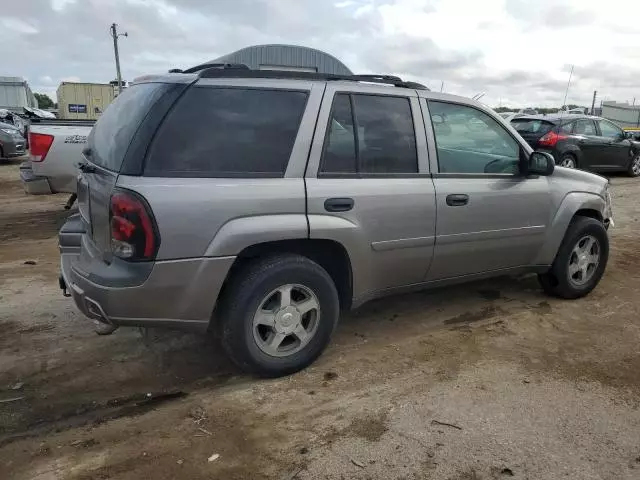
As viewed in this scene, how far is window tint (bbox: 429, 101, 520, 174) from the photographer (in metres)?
3.98

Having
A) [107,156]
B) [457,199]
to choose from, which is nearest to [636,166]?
[457,199]

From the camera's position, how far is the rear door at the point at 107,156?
10.0 feet

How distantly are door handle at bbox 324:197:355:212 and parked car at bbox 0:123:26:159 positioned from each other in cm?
1583

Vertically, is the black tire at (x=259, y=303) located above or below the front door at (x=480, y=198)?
below

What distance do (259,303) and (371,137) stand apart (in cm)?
132

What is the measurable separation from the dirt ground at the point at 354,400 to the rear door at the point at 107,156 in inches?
36.8

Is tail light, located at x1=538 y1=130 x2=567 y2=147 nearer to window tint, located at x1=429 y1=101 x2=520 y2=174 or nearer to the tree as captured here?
window tint, located at x1=429 y1=101 x2=520 y2=174

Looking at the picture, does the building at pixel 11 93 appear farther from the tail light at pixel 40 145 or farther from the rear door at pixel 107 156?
the rear door at pixel 107 156

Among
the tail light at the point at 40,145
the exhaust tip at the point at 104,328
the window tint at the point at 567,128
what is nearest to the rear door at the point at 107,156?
the exhaust tip at the point at 104,328

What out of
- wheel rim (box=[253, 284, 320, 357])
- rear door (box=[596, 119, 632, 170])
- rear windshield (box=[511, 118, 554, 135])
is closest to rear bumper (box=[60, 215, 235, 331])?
wheel rim (box=[253, 284, 320, 357])

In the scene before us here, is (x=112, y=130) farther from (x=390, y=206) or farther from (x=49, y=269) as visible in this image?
(x=49, y=269)

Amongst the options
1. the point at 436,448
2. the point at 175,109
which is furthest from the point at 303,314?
the point at 175,109

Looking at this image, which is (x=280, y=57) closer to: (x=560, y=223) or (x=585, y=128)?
(x=560, y=223)

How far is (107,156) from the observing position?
3.26 metres
